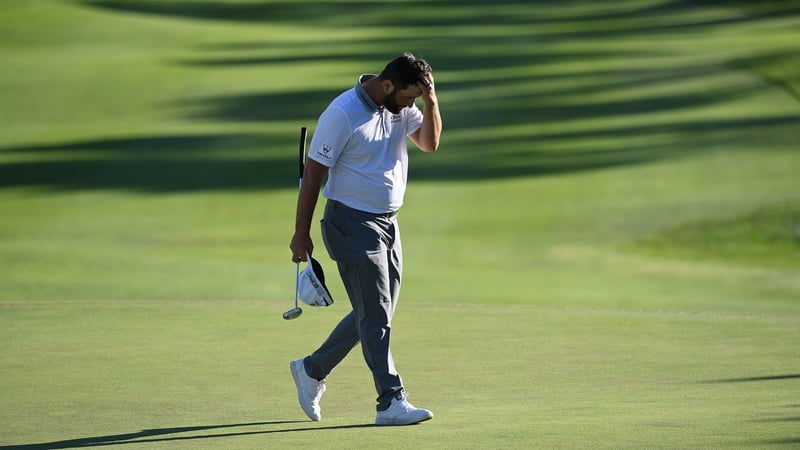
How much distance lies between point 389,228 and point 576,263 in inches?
287

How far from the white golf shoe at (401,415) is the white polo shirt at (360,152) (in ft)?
2.81

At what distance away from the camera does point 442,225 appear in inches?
558

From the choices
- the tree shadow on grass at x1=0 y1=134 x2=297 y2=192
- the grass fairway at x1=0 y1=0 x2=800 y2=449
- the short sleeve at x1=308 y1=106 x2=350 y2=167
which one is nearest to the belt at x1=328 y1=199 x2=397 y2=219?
the short sleeve at x1=308 y1=106 x2=350 y2=167

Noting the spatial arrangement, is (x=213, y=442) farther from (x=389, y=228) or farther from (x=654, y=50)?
(x=654, y=50)

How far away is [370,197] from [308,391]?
934 mm

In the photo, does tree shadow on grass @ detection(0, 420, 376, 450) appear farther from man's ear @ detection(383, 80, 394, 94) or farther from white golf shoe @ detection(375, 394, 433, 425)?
man's ear @ detection(383, 80, 394, 94)

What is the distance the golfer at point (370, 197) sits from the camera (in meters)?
5.78

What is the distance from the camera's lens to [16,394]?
6414 millimetres

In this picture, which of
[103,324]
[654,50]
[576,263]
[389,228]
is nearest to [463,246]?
[576,263]

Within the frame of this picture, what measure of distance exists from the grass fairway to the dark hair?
1.47m

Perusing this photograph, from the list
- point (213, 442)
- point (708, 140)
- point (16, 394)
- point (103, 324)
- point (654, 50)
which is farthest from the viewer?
point (654, 50)

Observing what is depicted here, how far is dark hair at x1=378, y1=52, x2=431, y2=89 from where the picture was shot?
5.79 metres

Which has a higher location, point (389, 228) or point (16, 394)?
point (389, 228)

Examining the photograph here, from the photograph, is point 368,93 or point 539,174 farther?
point 539,174
